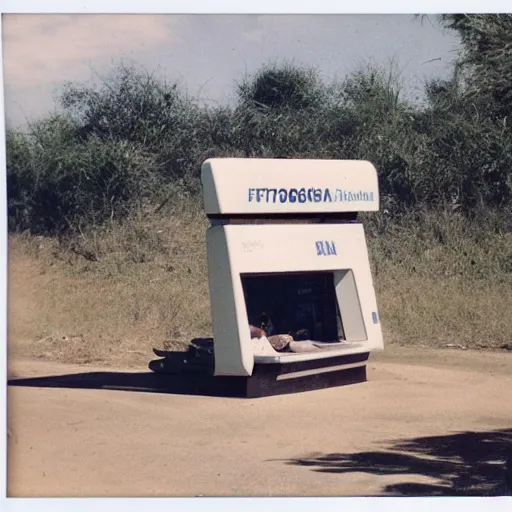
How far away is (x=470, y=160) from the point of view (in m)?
20.7

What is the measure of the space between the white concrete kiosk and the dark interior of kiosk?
12 millimetres

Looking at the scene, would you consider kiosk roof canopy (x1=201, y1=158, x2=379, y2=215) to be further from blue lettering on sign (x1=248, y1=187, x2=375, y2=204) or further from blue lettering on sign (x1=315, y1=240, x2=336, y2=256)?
blue lettering on sign (x1=315, y1=240, x2=336, y2=256)

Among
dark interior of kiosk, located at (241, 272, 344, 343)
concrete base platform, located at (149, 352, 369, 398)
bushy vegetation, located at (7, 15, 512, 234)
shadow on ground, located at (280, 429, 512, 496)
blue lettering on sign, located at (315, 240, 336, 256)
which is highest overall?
bushy vegetation, located at (7, 15, 512, 234)

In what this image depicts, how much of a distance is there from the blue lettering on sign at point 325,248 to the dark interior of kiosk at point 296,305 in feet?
2.23

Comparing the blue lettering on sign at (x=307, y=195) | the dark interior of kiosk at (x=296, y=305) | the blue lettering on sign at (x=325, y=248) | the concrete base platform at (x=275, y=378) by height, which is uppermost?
the blue lettering on sign at (x=307, y=195)

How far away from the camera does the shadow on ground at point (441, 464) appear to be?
8.88 metres

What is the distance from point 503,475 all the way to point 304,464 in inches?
64.4

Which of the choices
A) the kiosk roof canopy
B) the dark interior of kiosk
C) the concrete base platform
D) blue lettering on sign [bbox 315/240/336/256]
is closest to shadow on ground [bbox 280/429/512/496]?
the concrete base platform

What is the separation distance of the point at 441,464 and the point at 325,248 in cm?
354

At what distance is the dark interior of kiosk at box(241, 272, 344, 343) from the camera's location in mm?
12992

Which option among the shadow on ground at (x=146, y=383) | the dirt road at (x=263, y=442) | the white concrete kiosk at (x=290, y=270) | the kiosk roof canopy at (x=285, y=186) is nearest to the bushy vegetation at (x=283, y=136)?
the shadow on ground at (x=146, y=383)

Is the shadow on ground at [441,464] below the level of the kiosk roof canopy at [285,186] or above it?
below

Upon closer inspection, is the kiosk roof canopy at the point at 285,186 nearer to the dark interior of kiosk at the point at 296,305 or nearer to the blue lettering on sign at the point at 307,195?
the blue lettering on sign at the point at 307,195

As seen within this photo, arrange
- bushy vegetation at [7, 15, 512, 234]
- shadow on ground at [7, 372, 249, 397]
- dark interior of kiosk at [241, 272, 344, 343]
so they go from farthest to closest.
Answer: bushy vegetation at [7, 15, 512, 234] < dark interior of kiosk at [241, 272, 344, 343] < shadow on ground at [7, 372, 249, 397]
